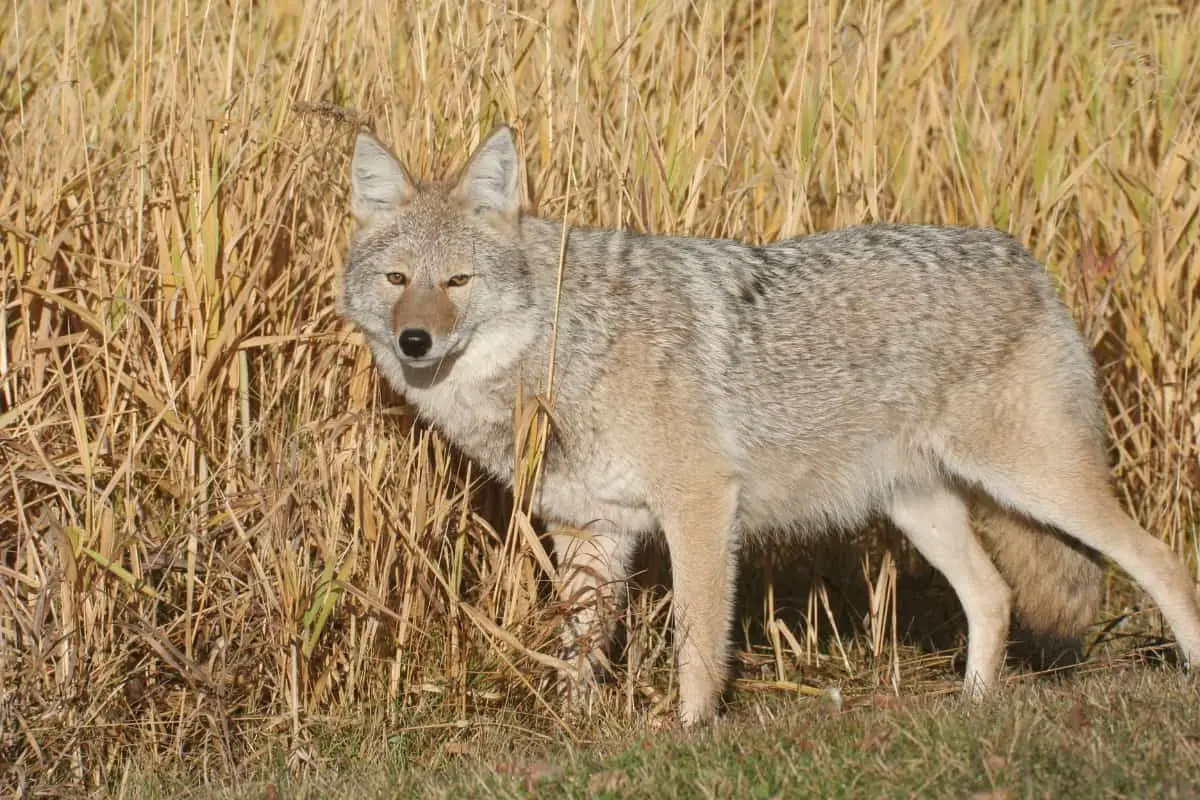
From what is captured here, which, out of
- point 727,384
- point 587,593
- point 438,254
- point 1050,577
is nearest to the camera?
point 438,254

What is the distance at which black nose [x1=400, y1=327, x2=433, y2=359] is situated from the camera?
13.2ft

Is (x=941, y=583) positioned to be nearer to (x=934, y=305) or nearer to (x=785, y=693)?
(x=785, y=693)

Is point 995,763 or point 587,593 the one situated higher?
point 995,763

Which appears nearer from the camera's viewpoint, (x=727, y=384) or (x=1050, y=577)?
(x=727, y=384)

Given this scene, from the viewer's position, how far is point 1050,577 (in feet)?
16.3

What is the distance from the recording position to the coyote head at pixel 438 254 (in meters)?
4.23

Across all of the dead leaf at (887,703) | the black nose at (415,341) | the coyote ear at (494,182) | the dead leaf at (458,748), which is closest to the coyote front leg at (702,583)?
the dead leaf at (887,703)

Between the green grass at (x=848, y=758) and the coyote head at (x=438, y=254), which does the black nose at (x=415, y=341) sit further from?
the green grass at (x=848, y=758)

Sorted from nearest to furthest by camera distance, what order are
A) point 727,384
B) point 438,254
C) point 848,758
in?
point 848,758, point 438,254, point 727,384

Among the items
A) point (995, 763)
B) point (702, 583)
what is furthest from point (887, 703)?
point (995, 763)

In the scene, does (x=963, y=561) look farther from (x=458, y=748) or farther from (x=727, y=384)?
(x=458, y=748)

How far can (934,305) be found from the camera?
4.72m

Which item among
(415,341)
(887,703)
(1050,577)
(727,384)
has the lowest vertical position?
(887,703)

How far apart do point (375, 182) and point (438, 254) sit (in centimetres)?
37
